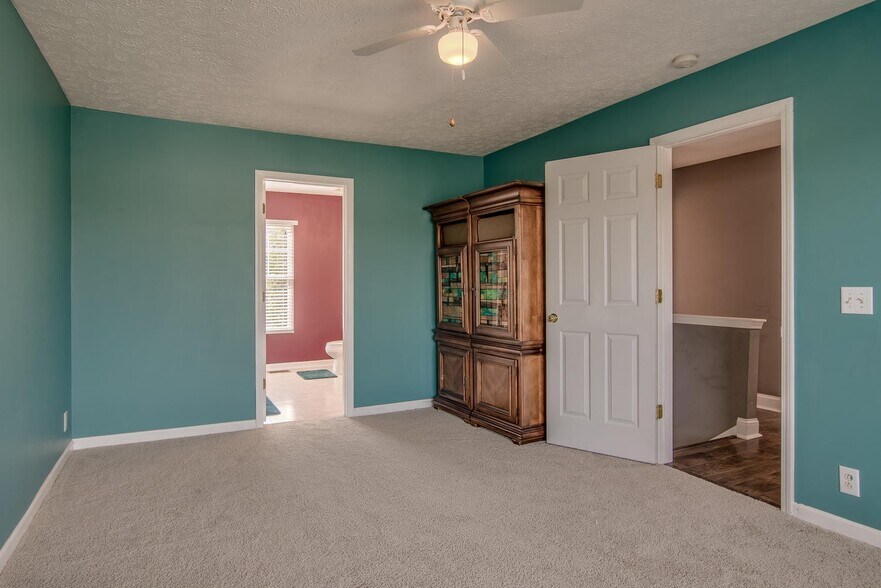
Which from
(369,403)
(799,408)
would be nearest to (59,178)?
(369,403)

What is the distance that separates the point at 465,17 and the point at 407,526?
2.40m

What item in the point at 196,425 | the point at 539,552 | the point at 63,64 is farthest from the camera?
the point at 196,425

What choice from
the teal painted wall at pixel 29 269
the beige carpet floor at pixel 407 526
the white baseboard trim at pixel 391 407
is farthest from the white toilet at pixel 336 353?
the teal painted wall at pixel 29 269

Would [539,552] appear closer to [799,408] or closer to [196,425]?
[799,408]

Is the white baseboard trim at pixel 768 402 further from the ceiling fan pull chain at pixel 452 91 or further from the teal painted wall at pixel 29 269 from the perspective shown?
the teal painted wall at pixel 29 269

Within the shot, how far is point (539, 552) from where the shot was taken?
236 centimetres

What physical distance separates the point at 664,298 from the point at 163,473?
3429 mm

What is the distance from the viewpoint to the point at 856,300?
2.49 metres

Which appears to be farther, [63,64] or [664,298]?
[664,298]

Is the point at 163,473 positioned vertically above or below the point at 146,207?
below

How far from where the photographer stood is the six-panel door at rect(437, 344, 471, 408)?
15.3 ft

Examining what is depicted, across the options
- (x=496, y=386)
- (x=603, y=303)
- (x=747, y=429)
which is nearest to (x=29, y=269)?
(x=496, y=386)

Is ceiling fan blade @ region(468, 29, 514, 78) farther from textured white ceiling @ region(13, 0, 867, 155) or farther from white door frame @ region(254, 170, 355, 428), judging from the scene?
white door frame @ region(254, 170, 355, 428)

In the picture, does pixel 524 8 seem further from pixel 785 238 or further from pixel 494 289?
pixel 494 289
